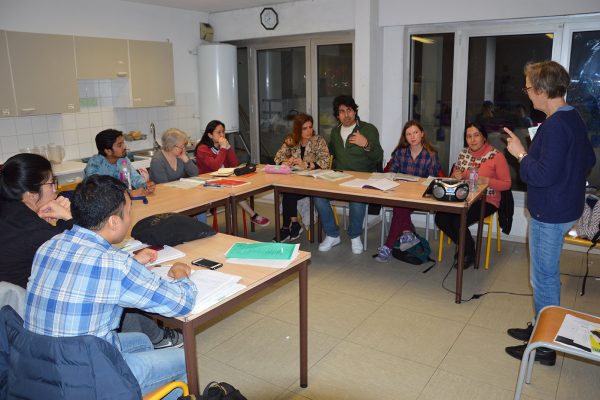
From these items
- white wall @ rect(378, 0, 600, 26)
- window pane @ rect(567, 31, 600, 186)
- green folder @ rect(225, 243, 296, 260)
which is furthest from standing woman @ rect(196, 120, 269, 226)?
window pane @ rect(567, 31, 600, 186)

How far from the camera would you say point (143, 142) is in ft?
18.0

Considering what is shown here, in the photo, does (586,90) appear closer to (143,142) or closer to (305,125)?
(305,125)

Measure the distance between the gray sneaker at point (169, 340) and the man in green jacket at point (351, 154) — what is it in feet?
6.77

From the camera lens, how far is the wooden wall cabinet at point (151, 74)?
5.02 m

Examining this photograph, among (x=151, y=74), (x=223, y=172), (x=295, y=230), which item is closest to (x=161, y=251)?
(x=223, y=172)

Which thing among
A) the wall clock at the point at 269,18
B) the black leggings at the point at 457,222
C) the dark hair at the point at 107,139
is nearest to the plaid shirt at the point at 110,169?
the dark hair at the point at 107,139

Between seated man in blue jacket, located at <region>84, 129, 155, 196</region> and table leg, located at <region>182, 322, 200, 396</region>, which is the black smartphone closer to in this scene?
table leg, located at <region>182, 322, 200, 396</region>

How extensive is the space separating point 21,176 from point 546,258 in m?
2.54

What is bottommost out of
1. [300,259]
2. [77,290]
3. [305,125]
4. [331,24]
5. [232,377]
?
[232,377]

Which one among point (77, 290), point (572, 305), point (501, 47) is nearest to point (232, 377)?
point (77, 290)

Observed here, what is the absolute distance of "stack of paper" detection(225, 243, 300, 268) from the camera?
7.24ft

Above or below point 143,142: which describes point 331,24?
above

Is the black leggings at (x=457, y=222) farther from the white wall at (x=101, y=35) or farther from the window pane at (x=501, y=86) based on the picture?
the white wall at (x=101, y=35)

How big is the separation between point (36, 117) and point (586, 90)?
195 inches
